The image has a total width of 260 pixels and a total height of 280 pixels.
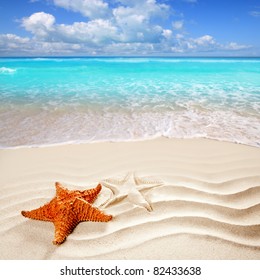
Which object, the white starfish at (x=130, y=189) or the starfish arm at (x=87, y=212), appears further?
the white starfish at (x=130, y=189)

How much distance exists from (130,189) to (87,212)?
616 millimetres

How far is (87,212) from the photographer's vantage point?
106 inches

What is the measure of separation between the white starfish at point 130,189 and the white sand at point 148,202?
0.05 ft

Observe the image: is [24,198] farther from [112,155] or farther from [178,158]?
[178,158]

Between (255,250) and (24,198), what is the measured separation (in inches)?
105

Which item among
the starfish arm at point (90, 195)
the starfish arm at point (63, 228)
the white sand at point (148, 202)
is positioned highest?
the starfish arm at point (90, 195)

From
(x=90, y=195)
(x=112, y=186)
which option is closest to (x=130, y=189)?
(x=112, y=186)

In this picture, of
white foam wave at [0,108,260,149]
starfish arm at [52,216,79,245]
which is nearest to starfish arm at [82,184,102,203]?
starfish arm at [52,216,79,245]

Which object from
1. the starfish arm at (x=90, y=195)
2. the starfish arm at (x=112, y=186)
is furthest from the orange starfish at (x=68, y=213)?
the starfish arm at (x=112, y=186)

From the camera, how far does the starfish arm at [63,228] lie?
2494 millimetres

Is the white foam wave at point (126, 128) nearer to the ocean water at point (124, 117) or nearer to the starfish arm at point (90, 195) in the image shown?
the ocean water at point (124, 117)

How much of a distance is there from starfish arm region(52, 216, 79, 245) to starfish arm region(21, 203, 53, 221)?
13cm

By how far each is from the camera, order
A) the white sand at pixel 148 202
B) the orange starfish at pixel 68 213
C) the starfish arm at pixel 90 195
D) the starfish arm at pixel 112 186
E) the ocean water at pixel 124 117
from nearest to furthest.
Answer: the white sand at pixel 148 202 < the orange starfish at pixel 68 213 < the starfish arm at pixel 90 195 < the starfish arm at pixel 112 186 < the ocean water at pixel 124 117
